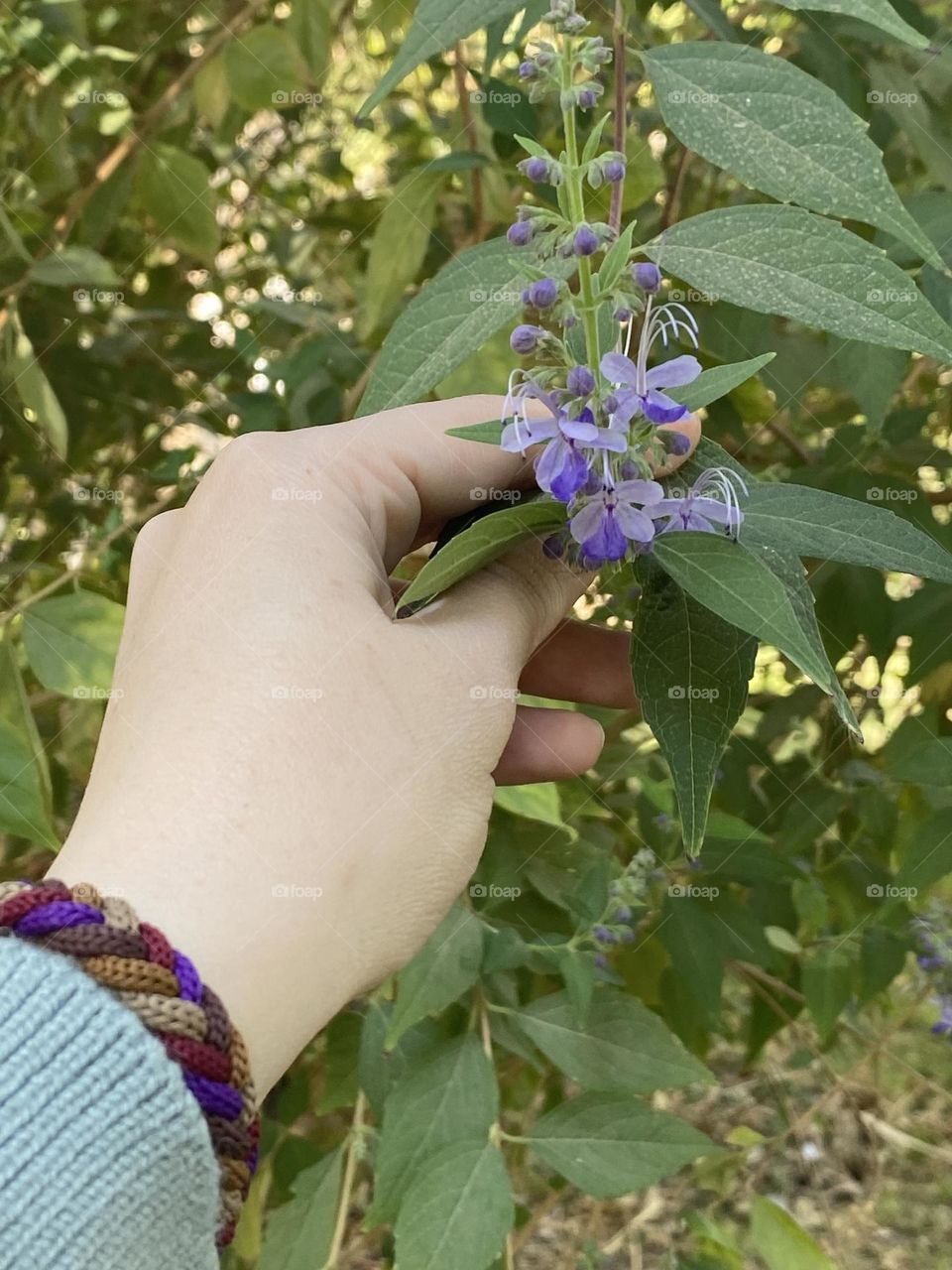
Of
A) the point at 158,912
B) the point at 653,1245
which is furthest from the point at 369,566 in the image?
the point at 653,1245

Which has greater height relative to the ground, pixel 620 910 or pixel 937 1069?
pixel 620 910

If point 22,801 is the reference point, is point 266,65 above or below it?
above

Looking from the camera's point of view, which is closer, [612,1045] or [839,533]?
[839,533]

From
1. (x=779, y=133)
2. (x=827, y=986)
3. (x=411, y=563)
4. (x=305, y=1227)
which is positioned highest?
(x=779, y=133)

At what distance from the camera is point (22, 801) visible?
67 cm

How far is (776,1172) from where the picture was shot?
1907mm

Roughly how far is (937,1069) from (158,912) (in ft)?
5.89

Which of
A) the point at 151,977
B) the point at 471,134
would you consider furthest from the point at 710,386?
the point at 471,134

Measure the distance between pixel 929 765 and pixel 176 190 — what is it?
98 centimetres

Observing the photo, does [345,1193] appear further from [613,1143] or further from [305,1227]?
[613,1143]

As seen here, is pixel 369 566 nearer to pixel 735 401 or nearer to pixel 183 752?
pixel 183 752

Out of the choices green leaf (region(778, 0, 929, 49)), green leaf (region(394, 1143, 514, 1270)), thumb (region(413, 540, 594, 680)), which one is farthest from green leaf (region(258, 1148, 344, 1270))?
green leaf (region(778, 0, 929, 49))

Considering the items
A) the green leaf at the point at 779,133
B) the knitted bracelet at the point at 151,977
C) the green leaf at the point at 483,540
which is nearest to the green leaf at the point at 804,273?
the green leaf at the point at 779,133

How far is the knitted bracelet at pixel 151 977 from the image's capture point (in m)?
0.50
